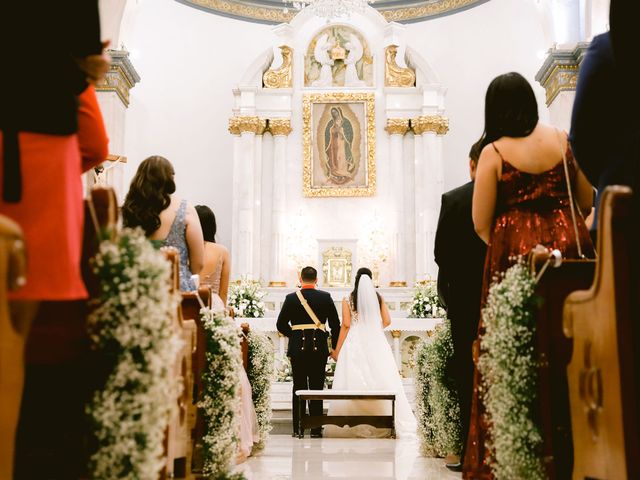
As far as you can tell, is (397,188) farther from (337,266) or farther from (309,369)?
(309,369)

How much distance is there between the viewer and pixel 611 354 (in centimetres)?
223

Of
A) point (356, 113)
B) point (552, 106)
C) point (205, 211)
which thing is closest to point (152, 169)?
point (205, 211)

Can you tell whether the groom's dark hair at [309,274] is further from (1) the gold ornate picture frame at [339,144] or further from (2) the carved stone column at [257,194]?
(1) the gold ornate picture frame at [339,144]

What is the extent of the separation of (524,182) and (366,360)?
228 inches

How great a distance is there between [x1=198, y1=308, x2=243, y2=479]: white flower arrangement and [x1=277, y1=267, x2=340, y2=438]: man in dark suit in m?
4.10

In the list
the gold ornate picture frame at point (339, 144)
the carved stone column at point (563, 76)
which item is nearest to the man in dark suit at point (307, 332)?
the carved stone column at point (563, 76)

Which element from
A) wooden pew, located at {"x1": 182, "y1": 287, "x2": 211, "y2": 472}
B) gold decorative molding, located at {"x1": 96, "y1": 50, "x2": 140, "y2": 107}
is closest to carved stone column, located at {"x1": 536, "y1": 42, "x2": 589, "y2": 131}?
gold decorative molding, located at {"x1": 96, "y1": 50, "x2": 140, "y2": 107}

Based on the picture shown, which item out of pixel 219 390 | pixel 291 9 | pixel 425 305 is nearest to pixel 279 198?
pixel 425 305

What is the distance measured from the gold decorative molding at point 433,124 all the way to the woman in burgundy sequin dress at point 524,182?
515 inches

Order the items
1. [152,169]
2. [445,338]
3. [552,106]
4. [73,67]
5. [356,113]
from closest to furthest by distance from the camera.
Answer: [73,67], [152,169], [445,338], [552,106], [356,113]

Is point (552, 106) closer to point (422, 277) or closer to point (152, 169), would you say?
point (422, 277)

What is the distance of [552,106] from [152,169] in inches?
344

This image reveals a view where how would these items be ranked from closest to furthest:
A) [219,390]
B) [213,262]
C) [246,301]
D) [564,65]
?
[219,390], [213,262], [564,65], [246,301]

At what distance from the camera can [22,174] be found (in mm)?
2197
